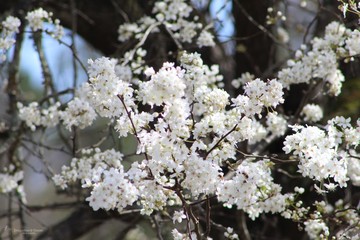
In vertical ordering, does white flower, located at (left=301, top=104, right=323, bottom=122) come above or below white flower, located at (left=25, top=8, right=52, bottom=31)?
below

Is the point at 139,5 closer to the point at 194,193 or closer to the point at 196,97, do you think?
the point at 196,97

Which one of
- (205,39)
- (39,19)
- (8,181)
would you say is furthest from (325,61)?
(8,181)

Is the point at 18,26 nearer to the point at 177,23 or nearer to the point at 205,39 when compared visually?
the point at 177,23

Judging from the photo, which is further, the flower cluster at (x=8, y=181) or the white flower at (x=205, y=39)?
the flower cluster at (x=8, y=181)

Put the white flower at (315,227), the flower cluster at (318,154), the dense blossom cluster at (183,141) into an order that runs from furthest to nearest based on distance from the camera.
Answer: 1. the white flower at (315,227)
2. the flower cluster at (318,154)
3. the dense blossom cluster at (183,141)

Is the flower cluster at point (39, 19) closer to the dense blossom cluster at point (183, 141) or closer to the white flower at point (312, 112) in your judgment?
the dense blossom cluster at point (183, 141)

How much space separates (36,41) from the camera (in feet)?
13.5

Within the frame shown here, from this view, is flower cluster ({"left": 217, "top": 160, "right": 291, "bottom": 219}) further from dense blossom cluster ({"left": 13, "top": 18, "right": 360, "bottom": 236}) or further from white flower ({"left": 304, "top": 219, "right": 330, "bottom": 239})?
white flower ({"left": 304, "top": 219, "right": 330, "bottom": 239})

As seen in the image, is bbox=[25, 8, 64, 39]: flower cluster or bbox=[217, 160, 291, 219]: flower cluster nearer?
bbox=[217, 160, 291, 219]: flower cluster

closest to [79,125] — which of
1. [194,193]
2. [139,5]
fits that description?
[194,193]

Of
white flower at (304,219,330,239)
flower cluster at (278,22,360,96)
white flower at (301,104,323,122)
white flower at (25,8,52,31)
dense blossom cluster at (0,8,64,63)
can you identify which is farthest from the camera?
white flower at (301,104,323,122)

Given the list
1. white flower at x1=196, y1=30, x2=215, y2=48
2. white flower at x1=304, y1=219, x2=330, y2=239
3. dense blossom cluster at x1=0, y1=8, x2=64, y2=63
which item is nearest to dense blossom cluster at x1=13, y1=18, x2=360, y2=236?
white flower at x1=304, y1=219, x2=330, y2=239

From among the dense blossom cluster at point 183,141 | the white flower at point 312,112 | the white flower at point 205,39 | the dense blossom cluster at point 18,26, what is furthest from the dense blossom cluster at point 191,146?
the white flower at point 205,39

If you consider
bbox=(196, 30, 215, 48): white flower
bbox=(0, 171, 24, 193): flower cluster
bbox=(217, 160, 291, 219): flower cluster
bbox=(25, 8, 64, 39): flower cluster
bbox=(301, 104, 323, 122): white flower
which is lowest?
bbox=(217, 160, 291, 219): flower cluster
